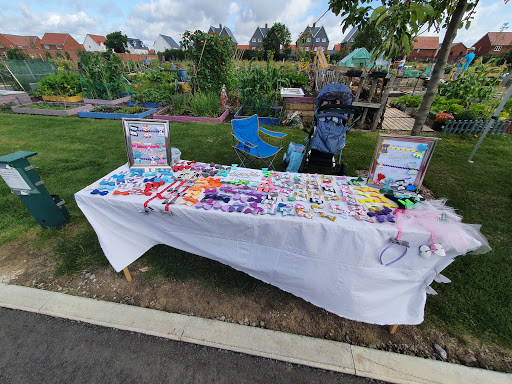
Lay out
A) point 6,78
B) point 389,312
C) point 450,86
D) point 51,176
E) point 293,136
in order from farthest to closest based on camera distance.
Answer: point 6,78
point 450,86
point 293,136
point 51,176
point 389,312

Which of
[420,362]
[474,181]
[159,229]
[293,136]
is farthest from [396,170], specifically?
[293,136]

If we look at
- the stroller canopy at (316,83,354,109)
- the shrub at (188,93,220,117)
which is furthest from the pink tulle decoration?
the shrub at (188,93,220,117)

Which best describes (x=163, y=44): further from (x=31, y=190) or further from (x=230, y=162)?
(x=31, y=190)

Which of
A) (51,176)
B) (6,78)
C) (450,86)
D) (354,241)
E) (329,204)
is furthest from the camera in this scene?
(6,78)

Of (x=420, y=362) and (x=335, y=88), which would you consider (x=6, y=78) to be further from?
(x=420, y=362)

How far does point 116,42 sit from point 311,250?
7682cm

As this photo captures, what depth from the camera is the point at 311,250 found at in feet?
6.43

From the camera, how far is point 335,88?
4.68 m

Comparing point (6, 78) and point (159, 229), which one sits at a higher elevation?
point (6, 78)

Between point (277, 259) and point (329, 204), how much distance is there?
735 millimetres

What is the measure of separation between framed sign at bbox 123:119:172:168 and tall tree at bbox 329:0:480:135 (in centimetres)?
236

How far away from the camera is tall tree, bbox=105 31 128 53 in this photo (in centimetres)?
5694

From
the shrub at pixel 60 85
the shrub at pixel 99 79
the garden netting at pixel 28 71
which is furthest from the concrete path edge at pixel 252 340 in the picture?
the garden netting at pixel 28 71

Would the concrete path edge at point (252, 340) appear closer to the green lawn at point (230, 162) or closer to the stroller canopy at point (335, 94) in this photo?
the green lawn at point (230, 162)
